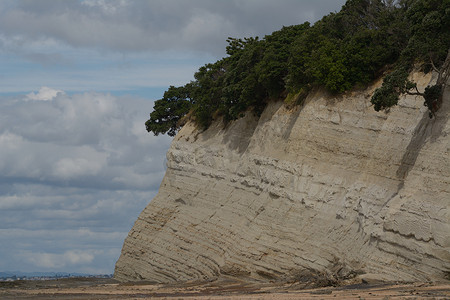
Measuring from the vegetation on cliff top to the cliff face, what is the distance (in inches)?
38.8

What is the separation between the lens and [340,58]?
3597 cm

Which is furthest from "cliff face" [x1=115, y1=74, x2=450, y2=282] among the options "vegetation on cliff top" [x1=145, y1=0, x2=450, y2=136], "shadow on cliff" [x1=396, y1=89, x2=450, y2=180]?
"vegetation on cliff top" [x1=145, y1=0, x2=450, y2=136]

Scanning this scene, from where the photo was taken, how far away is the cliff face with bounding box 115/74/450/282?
1049 inches

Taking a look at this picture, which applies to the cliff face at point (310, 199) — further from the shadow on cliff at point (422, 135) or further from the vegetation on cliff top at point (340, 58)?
the vegetation on cliff top at point (340, 58)

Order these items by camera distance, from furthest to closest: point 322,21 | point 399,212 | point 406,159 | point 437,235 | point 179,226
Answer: point 179,226, point 322,21, point 406,159, point 399,212, point 437,235

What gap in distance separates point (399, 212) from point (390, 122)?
5503mm

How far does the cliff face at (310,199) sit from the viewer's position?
26641 millimetres

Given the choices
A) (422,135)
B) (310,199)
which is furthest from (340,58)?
(422,135)

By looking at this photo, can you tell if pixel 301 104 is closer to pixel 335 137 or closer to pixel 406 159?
pixel 335 137

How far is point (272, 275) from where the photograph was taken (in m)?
33.4

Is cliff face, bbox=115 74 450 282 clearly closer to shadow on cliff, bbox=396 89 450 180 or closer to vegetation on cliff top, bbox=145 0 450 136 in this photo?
shadow on cliff, bbox=396 89 450 180

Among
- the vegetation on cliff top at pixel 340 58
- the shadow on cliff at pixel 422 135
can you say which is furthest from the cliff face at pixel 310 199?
the vegetation on cliff top at pixel 340 58

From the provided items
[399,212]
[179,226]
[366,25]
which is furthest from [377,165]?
[179,226]

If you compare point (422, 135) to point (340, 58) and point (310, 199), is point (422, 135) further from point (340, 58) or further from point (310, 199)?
point (340, 58)
